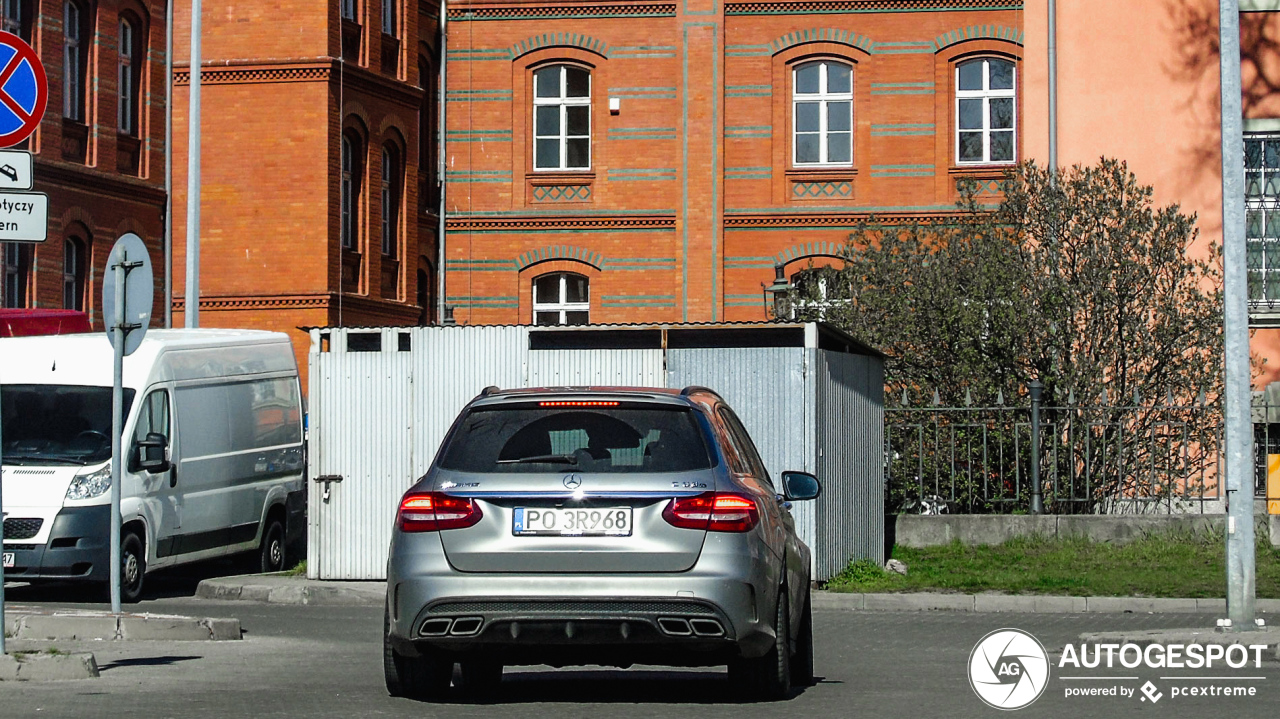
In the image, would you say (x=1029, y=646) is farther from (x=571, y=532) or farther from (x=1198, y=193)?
(x=1198, y=193)

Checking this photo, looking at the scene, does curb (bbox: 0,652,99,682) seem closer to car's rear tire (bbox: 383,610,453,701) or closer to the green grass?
car's rear tire (bbox: 383,610,453,701)

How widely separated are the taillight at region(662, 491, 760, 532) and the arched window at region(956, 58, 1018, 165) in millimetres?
27756

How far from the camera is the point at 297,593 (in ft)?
58.9

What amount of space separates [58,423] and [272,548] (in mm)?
3578

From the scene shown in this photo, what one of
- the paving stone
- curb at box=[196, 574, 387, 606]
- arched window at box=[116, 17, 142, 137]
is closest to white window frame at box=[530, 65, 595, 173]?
arched window at box=[116, 17, 142, 137]

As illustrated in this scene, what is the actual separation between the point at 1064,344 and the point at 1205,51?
28.6 ft

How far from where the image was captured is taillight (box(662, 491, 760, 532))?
8.84 meters

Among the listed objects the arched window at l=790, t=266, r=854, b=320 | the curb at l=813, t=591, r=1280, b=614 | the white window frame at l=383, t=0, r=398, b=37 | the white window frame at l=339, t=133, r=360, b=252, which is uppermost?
the white window frame at l=383, t=0, r=398, b=37

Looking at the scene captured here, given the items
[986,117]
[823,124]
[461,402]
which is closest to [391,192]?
[823,124]

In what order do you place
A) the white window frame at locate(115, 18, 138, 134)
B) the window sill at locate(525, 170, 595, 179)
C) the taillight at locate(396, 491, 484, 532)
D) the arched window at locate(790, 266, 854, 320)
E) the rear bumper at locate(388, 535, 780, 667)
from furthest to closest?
the window sill at locate(525, 170, 595, 179)
the white window frame at locate(115, 18, 138, 134)
the arched window at locate(790, 266, 854, 320)
the taillight at locate(396, 491, 484, 532)
the rear bumper at locate(388, 535, 780, 667)

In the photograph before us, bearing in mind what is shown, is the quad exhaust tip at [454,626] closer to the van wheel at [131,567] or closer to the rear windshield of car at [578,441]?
the rear windshield of car at [578,441]

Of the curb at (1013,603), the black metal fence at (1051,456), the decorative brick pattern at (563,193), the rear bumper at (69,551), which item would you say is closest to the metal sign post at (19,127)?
the rear bumper at (69,551)

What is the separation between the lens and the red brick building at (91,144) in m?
31.4

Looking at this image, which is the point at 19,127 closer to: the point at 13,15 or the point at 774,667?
the point at 774,667
